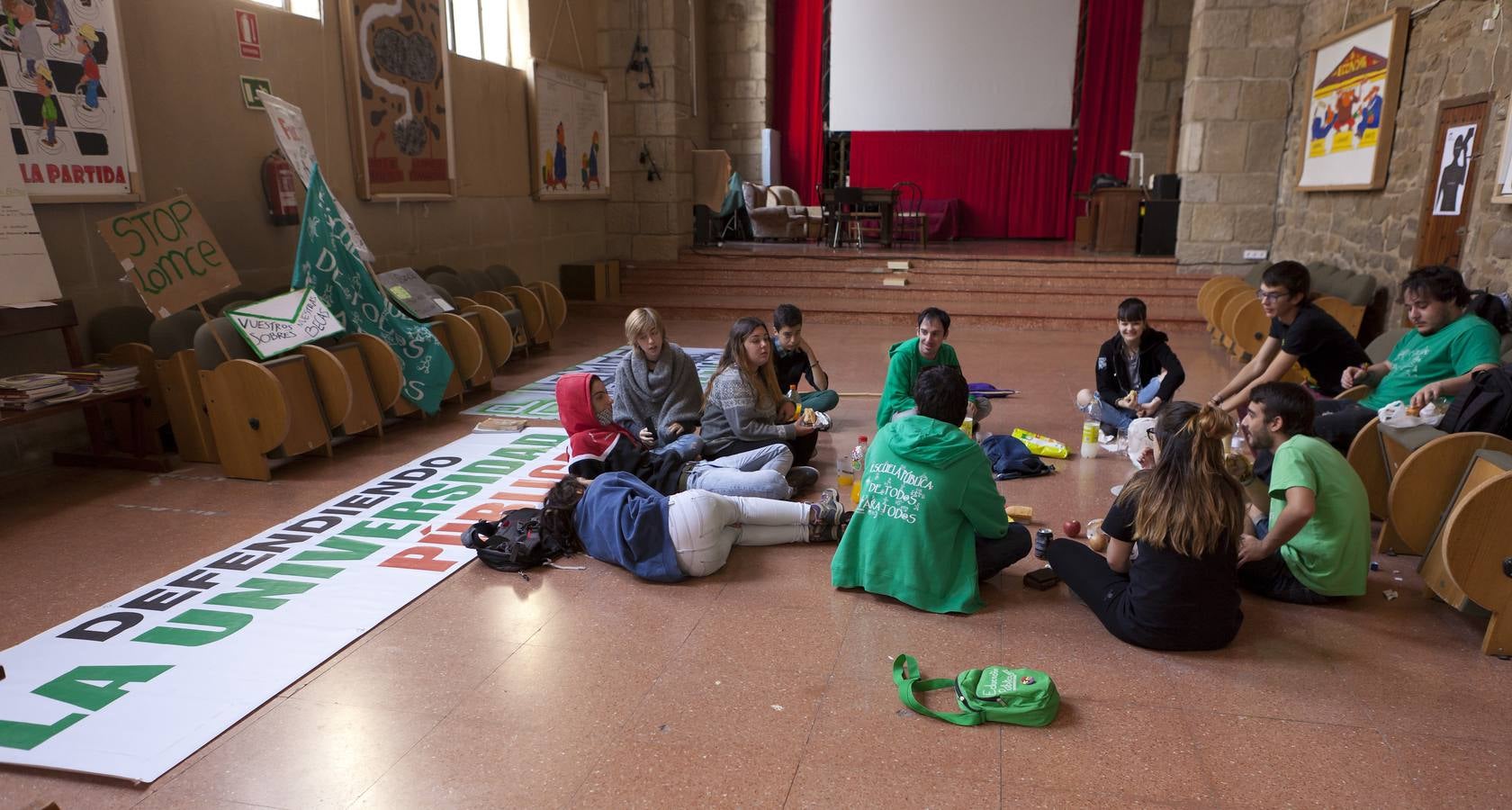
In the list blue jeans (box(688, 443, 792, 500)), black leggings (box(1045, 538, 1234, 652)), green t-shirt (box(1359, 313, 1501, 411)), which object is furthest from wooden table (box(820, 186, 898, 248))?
black leggings (box(1045, 538, 1234, 652))

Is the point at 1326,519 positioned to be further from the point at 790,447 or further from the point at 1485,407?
the point at 790,447

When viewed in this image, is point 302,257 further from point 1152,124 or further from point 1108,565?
point 1152,124

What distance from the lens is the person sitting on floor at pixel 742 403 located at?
4.02 m

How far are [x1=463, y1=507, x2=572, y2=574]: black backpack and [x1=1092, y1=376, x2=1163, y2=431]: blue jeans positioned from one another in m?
3.15

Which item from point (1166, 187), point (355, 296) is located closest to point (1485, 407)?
point (355, 296)

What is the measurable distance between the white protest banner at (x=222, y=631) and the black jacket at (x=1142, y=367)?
314 centimetres

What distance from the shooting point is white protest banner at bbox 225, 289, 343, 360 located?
4445mm

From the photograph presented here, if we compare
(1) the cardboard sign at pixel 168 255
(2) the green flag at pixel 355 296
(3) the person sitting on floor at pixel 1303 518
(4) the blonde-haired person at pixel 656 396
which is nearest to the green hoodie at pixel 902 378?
(4) the blonde-haired person at pixel 656 396

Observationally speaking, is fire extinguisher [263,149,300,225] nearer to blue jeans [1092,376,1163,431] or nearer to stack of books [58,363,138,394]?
stack of books [58,363,138,394]

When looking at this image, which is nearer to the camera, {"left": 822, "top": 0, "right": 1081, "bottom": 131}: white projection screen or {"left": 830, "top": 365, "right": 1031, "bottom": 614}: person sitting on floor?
{"left": 830, "top": 365, "right": 1031, "bottom": 614}: person sitting on floor

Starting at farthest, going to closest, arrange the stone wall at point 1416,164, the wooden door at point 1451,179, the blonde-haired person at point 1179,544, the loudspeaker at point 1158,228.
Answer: the loudspeaker at point 1158,228 < the wooden door at point 1451,179 < the stone wall at point 1416,164 < the blonde-haired person at point 1179,544

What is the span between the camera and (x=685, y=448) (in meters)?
4.03

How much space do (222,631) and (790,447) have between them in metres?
2.42

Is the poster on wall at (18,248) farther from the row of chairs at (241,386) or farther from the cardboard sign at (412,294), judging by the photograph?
the cardboard sign at (412,294)
